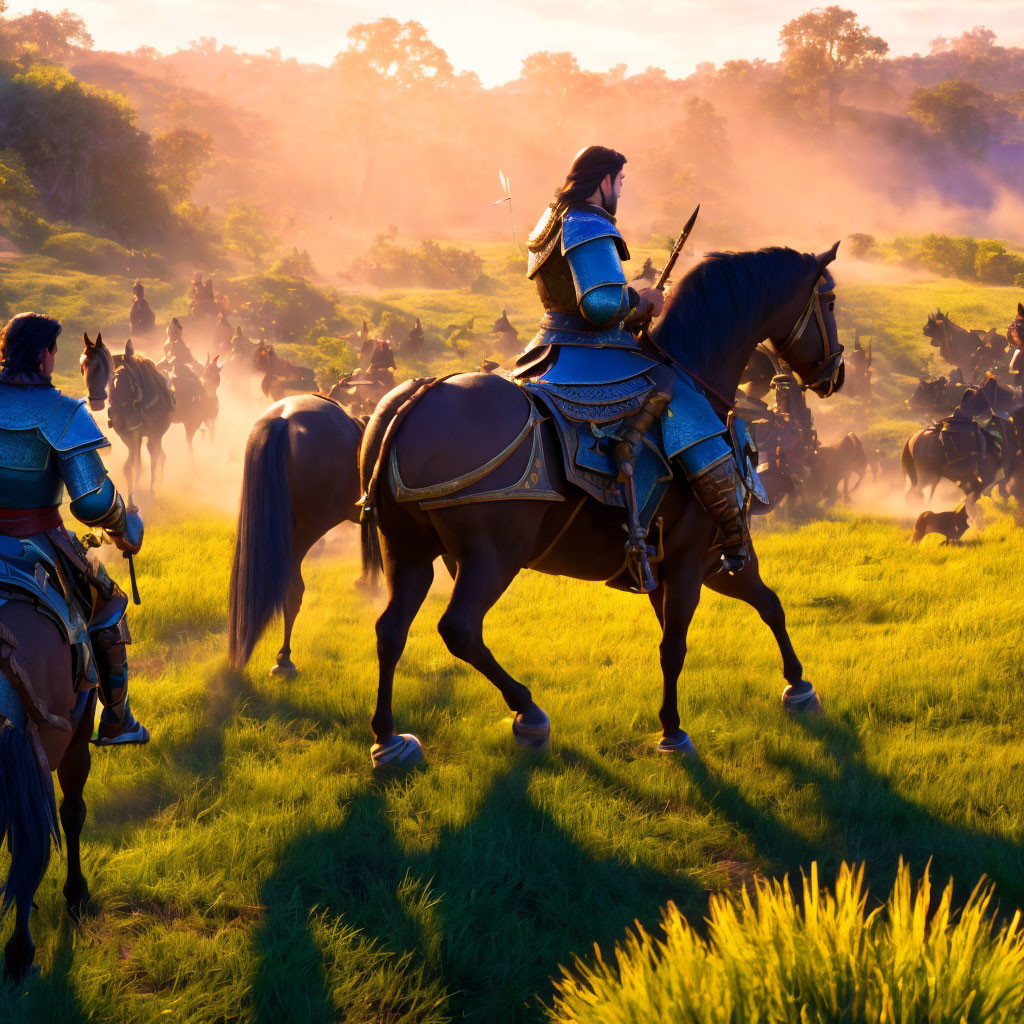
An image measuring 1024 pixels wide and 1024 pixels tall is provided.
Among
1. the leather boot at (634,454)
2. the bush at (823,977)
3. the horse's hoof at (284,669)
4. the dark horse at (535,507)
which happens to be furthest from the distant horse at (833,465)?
the bush at (823,977)

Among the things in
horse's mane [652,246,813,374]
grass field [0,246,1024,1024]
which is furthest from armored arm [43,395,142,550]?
horse's mane [652,246,813,374]

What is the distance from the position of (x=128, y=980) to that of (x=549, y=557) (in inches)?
111

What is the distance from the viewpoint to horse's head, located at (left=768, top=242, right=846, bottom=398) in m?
5.21

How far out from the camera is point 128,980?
315cm

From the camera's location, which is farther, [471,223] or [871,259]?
[471,223]

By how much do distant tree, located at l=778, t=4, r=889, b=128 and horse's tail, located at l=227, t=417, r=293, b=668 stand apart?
83564 millimetres

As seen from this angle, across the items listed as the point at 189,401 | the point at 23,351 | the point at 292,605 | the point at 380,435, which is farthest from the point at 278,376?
the point at 23,351

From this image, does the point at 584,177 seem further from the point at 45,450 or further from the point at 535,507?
the point at 45,450

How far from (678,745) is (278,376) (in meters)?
17.1

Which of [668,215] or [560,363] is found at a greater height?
[668,215]

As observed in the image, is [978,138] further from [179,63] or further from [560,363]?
[179,63]

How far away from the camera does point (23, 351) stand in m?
3.10

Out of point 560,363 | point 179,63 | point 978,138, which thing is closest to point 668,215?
point 978,138

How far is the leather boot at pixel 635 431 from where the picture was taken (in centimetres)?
Answer: 445
